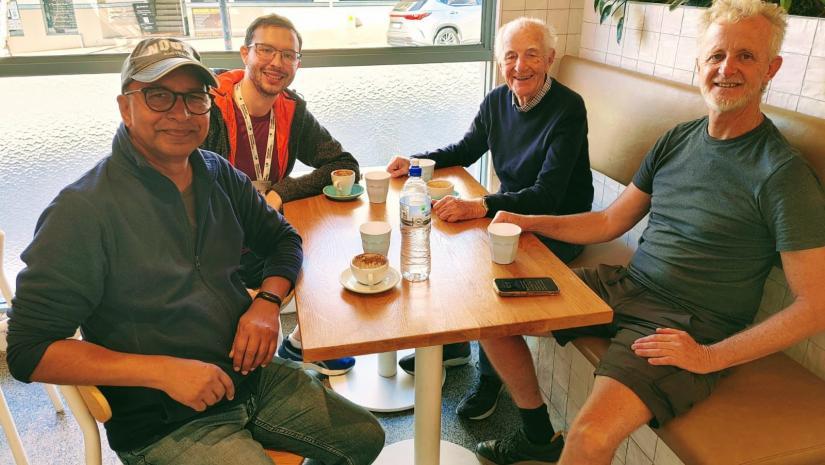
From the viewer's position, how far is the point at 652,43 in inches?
98.0

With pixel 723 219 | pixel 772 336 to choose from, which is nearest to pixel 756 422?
pixel 772 336

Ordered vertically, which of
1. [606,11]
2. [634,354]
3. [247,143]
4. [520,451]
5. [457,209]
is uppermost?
[606,11]

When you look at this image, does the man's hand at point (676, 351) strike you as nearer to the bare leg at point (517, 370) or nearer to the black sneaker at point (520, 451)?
the bare leg at point (517, 370)

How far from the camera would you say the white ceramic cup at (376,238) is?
154cm

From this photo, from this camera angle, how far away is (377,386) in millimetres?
2391

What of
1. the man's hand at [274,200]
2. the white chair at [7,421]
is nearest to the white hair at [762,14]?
the man's hand at [274,200]

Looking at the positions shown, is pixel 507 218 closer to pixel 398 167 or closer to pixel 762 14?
pixel 398 167

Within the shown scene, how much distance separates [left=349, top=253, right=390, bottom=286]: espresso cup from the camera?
1.42 m

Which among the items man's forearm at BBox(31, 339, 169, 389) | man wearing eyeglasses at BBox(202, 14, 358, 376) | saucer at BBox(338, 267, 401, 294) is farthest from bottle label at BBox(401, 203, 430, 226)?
man's forearm at BBox(31, 339, 169, 389)

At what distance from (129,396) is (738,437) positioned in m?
1.32

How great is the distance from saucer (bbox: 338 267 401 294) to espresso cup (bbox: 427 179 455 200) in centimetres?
52

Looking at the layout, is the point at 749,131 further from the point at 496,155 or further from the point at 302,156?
the point at 302,156

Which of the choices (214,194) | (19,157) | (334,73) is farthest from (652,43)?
(19,157)

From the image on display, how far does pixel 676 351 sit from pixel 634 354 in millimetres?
99
